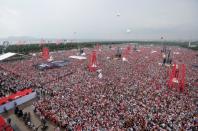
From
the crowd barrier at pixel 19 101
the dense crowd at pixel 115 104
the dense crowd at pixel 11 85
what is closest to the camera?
the dense crowd at pixel 115 104

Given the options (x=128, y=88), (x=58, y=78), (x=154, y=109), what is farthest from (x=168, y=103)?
(x=58, y=78)

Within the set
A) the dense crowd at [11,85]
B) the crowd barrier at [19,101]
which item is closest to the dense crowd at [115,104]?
the crowd barrier at [19,101]

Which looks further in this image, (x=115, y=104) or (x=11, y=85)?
(x=11, y=85)

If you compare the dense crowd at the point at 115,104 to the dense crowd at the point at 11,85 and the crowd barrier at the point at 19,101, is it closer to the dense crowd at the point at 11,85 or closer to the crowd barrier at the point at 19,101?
the crowd barrier at the point at 19,101

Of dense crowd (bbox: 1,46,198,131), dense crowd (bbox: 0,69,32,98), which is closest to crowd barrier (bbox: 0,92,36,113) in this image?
dense crowd (bbox: 1,46,198,131)

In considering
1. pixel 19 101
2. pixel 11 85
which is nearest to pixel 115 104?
pixel 19 101

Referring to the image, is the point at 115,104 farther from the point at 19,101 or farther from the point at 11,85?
the point at 11,85

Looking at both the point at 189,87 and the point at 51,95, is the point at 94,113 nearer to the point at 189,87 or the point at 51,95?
the point at 51,95

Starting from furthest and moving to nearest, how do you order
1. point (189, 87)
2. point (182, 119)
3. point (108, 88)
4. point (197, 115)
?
point (189, 87) < point (108, 88) < point (197, 115) < point (182, 119)

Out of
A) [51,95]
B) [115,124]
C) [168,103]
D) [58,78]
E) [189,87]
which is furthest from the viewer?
[58,78]

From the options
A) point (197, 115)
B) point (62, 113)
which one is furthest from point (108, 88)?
point (197, 115)

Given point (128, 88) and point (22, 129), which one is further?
point (128, 88)
